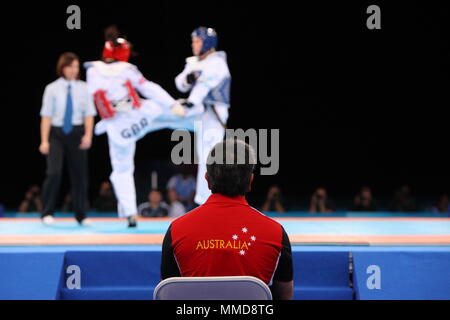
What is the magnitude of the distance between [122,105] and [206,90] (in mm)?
665

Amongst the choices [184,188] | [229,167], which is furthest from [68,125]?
[184,188]

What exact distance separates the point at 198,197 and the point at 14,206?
7.54 metres

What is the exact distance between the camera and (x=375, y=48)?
9773 millimetres

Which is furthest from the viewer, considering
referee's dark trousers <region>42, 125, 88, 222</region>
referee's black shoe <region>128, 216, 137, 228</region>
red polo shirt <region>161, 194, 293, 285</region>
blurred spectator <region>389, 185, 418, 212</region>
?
blurred spectator <region>389, 185, 418, 212</region>

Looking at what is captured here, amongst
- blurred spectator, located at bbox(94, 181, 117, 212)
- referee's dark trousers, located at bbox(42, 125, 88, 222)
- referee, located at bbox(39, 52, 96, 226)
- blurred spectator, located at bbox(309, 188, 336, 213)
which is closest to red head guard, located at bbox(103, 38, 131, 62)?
referee, located at bbox(39, 52, 96, 226)

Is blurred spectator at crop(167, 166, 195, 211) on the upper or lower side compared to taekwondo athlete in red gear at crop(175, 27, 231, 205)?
lower

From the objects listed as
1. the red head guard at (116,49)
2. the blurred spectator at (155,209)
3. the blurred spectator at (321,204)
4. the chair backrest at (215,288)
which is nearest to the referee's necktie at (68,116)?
Result: the red head guard at (116,49)

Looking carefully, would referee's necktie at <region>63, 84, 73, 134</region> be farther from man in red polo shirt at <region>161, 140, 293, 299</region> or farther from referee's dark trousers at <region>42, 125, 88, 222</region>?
man in red polo shirt at <region>161, 140, 293, 299</region>

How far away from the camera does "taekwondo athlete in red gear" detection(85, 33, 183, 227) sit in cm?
447

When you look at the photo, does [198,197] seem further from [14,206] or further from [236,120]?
[14,206]

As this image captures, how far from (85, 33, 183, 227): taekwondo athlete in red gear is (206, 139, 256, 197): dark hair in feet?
8.00

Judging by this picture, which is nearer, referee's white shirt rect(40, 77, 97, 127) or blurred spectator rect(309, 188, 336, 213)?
referee's white shirt rect(40, 77, 97, 127)

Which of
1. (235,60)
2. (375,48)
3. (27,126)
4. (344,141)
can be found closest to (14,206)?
(27,126)

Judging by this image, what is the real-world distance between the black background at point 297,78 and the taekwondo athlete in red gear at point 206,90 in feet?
13.5
